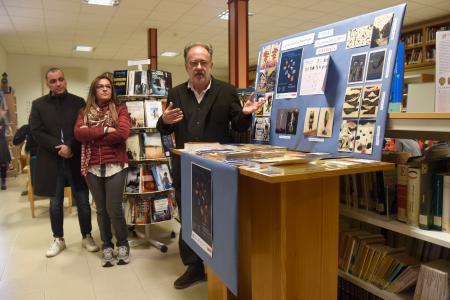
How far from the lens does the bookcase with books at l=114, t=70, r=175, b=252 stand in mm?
3111

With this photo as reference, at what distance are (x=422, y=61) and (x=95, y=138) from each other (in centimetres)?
610

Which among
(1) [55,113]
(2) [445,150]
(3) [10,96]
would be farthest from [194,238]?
(3) [10,96]

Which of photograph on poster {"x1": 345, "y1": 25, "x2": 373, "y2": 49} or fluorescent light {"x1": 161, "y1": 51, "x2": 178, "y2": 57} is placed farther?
fluorescent light {"x1": 161, "y1": 51, "x2": 178, "y2": 57}

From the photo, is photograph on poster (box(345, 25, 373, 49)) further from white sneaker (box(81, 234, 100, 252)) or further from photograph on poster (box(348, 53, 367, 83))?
white sneaker (box(81, 234, 100, 252))

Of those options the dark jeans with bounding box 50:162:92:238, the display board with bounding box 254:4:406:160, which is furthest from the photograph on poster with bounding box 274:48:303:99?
the dark jeans with bounding box 50:162:92:238

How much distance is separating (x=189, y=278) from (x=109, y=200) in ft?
2.72

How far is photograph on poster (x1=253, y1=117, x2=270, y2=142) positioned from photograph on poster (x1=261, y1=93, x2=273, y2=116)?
0.10 ft

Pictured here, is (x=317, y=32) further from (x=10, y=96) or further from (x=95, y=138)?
(x=10, y=96)

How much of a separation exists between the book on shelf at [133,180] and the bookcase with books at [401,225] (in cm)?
196

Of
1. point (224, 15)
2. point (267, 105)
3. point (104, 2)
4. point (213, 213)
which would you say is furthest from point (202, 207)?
point (224, 15)

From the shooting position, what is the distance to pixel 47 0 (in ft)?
16.0

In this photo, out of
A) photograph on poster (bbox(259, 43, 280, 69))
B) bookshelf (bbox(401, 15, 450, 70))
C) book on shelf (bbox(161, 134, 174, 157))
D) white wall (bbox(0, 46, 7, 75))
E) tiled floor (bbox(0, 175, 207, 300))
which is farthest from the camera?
white wall (bbox(0, 46, 7, 75))

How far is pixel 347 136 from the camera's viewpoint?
1.33m

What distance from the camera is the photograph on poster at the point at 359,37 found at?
1.30m
